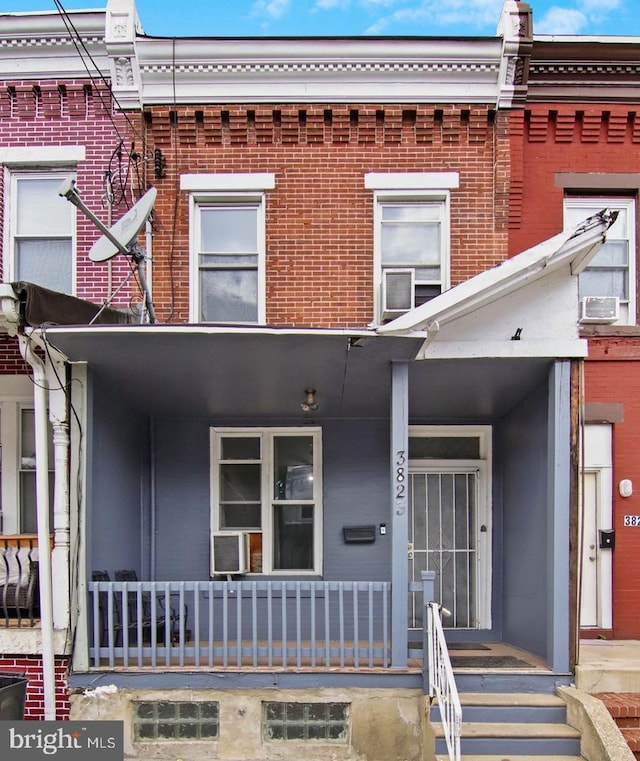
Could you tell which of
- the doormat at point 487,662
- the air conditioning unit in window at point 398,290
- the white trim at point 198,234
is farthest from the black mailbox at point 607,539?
the white trim at point 198,234

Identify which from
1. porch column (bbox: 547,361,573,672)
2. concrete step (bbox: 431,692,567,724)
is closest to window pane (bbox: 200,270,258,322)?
porch column (bbox: 547,361,573,672)

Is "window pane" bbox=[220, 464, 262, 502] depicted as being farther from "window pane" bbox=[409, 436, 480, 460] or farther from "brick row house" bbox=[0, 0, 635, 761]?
"window pane" bbox=[409, 436, 480, 460]

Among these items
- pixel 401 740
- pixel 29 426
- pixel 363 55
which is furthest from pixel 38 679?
pixel 363 55

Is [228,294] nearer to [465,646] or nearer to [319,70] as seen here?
[319,70]

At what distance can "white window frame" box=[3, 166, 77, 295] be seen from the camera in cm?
738

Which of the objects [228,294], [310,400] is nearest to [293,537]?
[310,400]

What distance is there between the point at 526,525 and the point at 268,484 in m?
2.87

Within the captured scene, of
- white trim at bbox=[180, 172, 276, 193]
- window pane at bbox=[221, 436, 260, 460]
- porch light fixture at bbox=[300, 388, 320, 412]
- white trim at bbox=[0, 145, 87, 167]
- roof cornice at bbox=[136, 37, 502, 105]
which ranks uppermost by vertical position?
roof cornice at bbox=[136, 37, 502, 105]

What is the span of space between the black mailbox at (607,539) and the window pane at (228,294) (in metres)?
4.79

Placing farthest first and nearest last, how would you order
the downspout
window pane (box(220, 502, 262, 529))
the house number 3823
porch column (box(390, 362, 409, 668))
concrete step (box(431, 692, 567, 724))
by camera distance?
window pane (box(220, 502, 262, 529)), the house number 3823, porch column (box(390, 362, 409, 668)), the downspout, concrete step (box(431, 692, 567, 724))

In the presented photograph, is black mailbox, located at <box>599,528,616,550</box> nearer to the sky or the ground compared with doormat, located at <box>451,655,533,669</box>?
nearer to the sky

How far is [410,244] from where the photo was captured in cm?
754

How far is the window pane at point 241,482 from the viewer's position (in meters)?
7.62

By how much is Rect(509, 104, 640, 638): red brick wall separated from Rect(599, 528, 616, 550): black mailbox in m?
0.06
